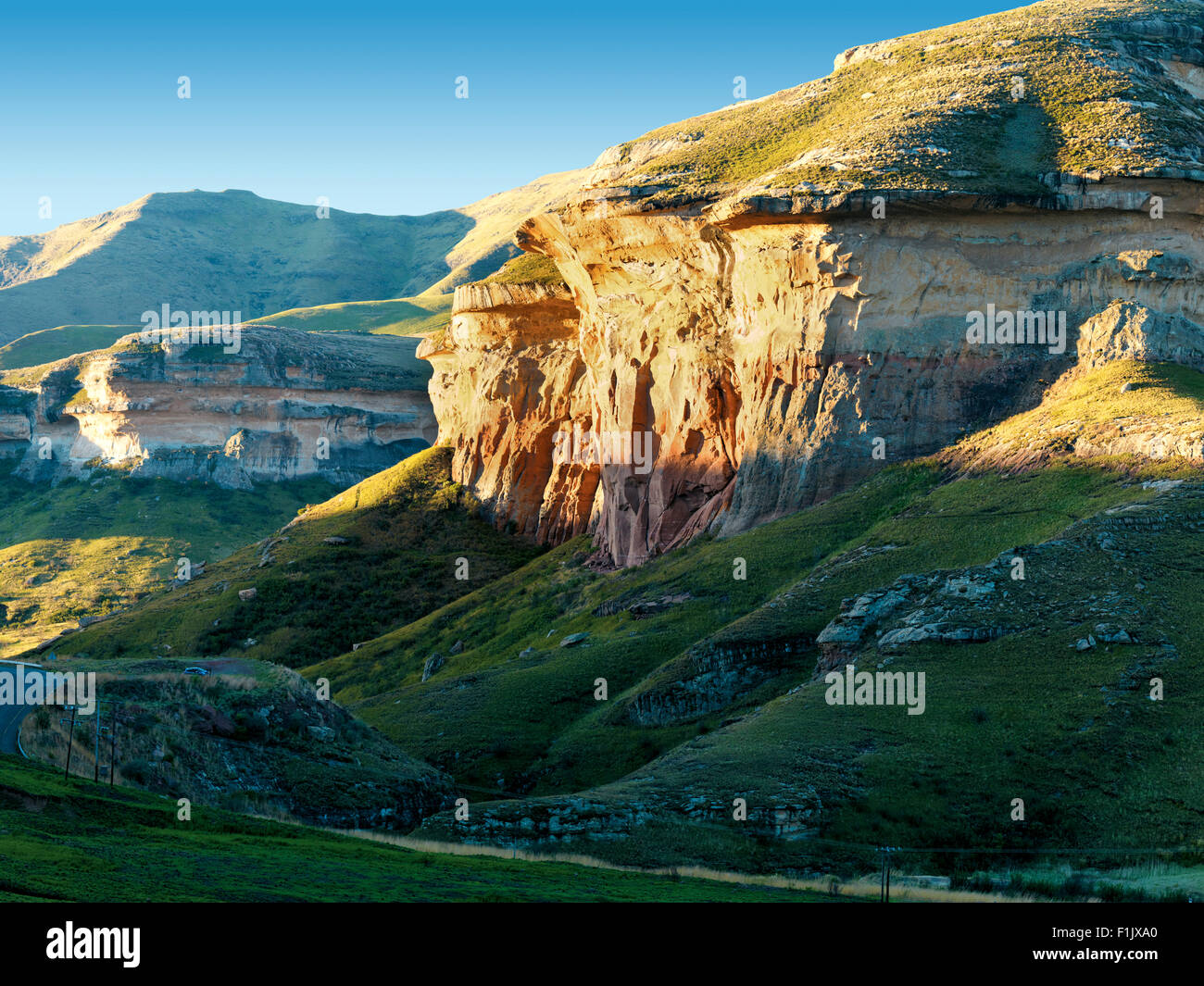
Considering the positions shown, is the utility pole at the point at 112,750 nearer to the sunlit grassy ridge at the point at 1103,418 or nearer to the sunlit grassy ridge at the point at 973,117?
the sunlit grassy ridge at the point at 1103,418

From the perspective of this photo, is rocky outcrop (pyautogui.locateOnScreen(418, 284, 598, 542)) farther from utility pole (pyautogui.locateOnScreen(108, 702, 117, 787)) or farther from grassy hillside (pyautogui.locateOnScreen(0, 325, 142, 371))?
grassy hillside (pyautogui.locateOnScreen(0, 325, 142, 371))

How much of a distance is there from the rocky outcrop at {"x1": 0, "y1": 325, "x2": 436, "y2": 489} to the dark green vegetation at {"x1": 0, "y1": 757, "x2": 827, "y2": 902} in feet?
324

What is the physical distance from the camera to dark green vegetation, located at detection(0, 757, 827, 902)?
19.5m

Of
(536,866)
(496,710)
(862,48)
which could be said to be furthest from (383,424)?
(536,866)

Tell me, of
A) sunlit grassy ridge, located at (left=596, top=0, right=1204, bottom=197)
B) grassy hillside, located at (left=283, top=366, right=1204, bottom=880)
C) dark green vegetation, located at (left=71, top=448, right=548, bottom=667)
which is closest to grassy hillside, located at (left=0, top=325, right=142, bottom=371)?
dark green vegetation, located at (left=71, top=448, right=548, bottom=667)

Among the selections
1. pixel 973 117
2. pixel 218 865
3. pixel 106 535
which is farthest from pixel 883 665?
pixel 106 535

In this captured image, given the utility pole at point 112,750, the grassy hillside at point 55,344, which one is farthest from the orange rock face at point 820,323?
the grassy hillside at point 55,344

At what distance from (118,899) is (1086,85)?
198 ft

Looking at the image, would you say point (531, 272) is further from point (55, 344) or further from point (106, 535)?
point (55, 344)

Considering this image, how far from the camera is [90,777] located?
32.7 m

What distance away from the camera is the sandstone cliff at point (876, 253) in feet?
188

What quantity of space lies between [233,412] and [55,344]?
67707 millimetres

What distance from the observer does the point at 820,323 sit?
5909 cm

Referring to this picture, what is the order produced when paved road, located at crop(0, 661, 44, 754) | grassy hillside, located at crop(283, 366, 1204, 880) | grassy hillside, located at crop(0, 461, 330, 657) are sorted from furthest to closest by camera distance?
1. grassy hillside, located at crop(0, 461, 330, 657)
2. paved road, located at crop(0, 661, 44, 754)
3. grassy hillside, located at crop(283, 366, 1204, 880)
